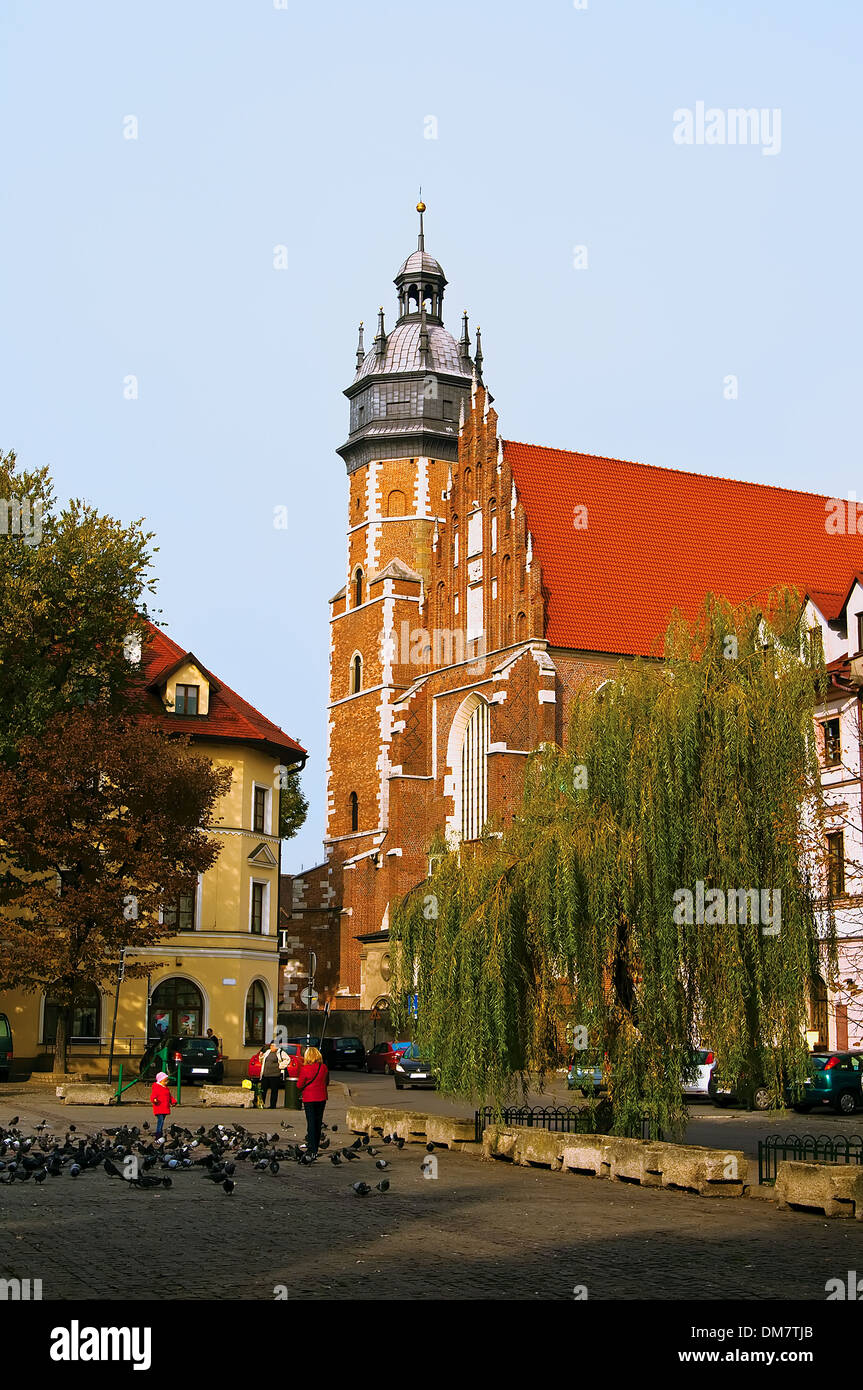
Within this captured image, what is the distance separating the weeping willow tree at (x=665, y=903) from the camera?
18500mm

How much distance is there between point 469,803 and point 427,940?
32579mm

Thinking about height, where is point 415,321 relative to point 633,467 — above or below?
above

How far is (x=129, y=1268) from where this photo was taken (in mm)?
11031

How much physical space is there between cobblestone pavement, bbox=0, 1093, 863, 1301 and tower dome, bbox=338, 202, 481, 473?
2120 inches

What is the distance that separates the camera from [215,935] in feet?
143

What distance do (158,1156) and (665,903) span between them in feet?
22.3

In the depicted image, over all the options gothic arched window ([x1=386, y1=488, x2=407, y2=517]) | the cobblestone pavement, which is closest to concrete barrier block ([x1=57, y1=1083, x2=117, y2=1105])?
the cobblestone pavement

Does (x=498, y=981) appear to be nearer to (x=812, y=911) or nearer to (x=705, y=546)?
(x=812, y=911)

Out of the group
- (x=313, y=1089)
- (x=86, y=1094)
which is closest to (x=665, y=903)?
(x=313, y=1089)

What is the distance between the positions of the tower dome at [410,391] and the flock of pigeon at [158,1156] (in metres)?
50.5

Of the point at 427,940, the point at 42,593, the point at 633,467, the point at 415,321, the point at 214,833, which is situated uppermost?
the point at 415,321

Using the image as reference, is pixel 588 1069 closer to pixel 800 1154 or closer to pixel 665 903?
pixel 665 903

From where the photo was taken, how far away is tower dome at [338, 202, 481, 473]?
69438 millimetres
